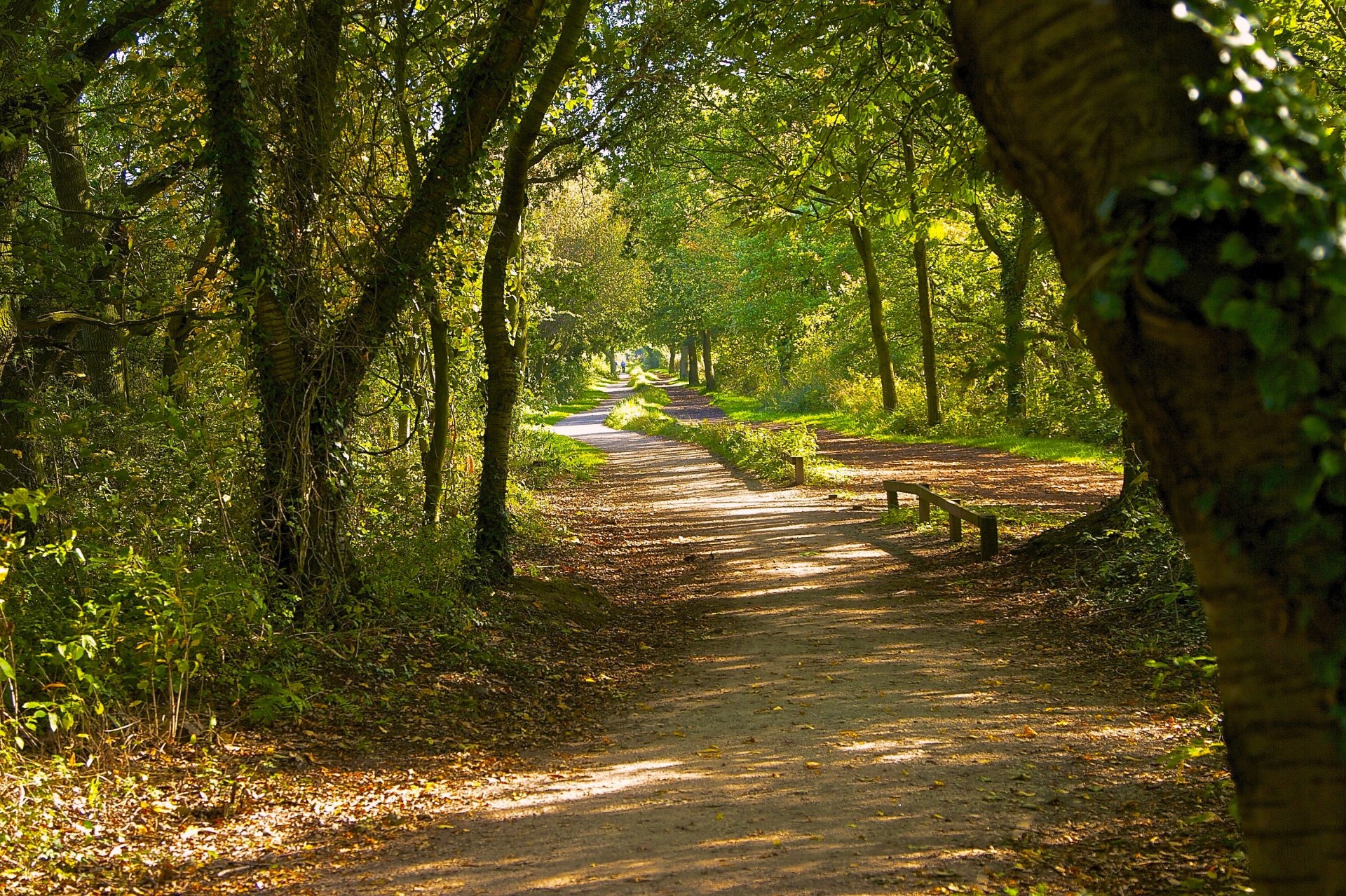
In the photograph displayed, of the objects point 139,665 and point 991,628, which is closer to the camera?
point 139,665

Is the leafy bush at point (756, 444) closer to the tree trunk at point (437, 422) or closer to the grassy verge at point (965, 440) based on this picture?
the grassy verge at point (965, 440)

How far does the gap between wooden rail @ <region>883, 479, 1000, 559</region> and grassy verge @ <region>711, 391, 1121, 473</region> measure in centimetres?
338

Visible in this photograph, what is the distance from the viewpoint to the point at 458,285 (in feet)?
32.7

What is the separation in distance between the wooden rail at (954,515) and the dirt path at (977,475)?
5.01 ft

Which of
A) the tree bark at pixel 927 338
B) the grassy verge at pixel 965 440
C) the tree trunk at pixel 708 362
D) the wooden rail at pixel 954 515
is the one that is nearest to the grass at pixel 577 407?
the tree trunk at pixel 708 362

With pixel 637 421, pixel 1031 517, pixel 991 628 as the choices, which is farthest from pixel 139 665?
pixel 637 421

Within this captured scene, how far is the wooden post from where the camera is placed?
11742mm

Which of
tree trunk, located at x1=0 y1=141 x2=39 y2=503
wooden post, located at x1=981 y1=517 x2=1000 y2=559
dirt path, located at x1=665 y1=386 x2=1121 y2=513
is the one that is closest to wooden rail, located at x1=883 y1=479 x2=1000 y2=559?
wooden post, located at x1=981 y1=517 x2=1000 y2=559

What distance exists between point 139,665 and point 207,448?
2.18m

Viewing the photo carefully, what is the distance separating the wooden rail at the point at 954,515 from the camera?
11766mm

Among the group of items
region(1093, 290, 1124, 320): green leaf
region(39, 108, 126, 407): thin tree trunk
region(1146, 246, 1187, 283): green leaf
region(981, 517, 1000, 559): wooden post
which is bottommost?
region(981, 517, 1000, 559): wooden post

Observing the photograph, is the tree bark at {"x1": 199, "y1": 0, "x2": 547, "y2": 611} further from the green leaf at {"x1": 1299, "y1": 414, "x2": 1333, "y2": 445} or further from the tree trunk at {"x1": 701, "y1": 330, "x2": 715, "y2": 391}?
the tree trunk at {"x1": 701, "y1": 330, "x2": 715, "y2": 391}

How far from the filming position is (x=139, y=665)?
5938mm

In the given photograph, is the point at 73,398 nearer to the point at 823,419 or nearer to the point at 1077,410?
the point at 1077,410
